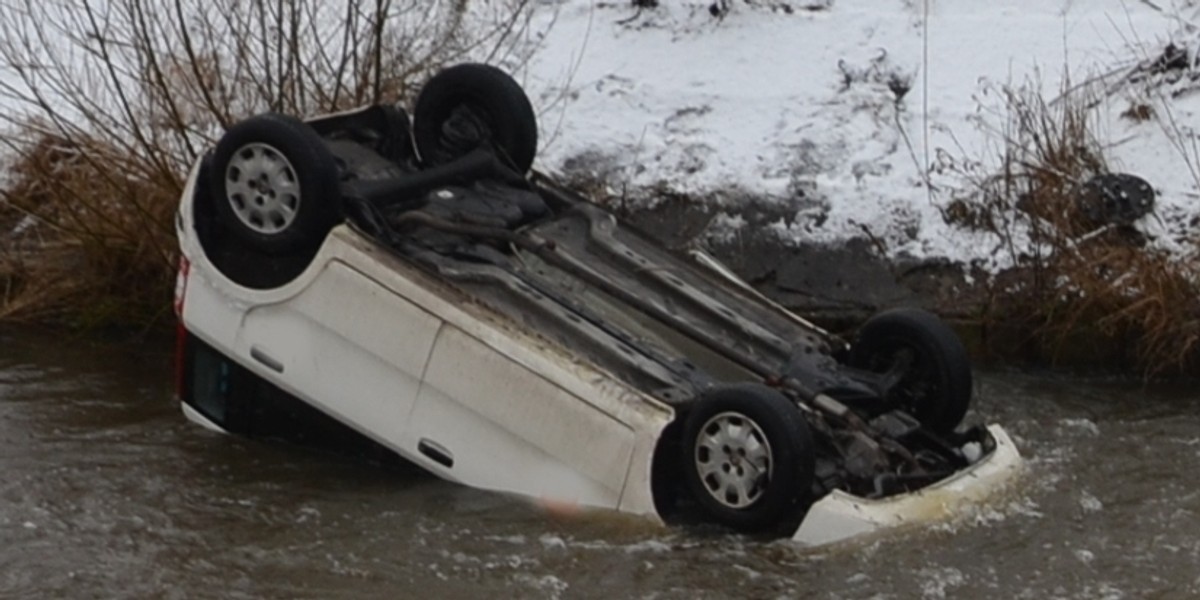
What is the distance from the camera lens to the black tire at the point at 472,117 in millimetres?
8203

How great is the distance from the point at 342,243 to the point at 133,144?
342 cm

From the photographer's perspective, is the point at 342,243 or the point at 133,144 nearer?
the point at 342,243

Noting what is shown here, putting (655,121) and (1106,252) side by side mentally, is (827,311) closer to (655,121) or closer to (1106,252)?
(1106,252)

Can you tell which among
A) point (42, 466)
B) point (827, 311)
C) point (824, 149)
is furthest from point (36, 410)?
point (824, 149)

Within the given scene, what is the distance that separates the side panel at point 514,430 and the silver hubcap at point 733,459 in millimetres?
275

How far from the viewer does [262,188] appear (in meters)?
7.27

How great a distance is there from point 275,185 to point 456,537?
1533mm

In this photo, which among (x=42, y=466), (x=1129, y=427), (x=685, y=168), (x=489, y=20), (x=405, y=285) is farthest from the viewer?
(x=489, y=20)

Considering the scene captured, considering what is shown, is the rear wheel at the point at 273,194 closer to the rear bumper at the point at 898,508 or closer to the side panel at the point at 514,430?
the side panel at the point at 514,430

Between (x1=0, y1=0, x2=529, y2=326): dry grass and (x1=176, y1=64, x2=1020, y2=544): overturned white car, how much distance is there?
7.37 ft

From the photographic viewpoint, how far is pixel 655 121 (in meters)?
12.1

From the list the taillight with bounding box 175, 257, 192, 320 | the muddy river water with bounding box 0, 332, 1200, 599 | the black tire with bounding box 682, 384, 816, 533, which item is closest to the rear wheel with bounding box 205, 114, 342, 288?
the taillight with bounding box 175, 257, 192, 320

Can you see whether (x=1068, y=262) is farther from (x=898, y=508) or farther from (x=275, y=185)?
(x=275, y=185)

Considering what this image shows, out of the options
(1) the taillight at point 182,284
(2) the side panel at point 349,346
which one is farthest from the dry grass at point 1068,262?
(1) the taillight at point 182,284
